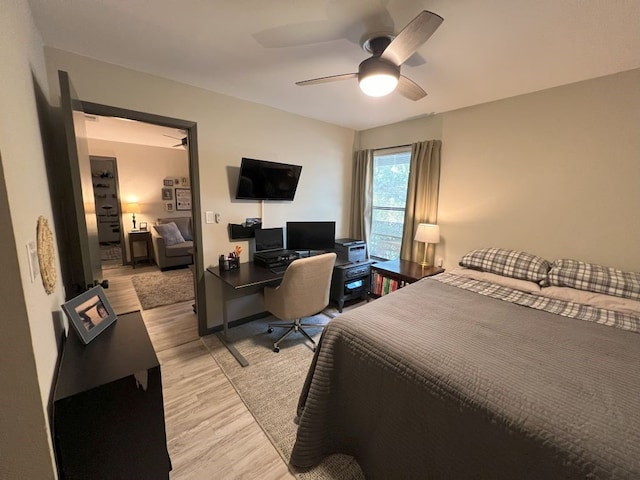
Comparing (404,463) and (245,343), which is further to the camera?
(245,343)

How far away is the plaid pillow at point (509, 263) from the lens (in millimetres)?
2211

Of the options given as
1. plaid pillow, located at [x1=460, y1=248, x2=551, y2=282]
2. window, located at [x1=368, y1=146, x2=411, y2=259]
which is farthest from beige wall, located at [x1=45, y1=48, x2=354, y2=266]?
plaid pillow, located at [x1=460, y1=248, x2=551, y2=282]

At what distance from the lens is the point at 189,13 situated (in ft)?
4.62

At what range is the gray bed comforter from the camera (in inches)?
33.5

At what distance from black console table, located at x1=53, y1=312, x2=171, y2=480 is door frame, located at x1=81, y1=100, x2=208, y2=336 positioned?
1.39 meters

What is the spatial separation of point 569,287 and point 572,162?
42.2 inches

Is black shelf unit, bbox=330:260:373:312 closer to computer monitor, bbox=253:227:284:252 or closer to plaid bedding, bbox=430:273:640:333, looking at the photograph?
computer monitor, bbox=253:227:284:252

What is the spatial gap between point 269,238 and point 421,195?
191 cm

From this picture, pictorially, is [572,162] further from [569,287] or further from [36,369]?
[36,369]

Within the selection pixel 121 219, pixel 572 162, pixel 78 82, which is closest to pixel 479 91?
pixel 572 162

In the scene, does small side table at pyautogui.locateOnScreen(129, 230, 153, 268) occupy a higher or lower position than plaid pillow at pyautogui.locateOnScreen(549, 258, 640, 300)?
lower

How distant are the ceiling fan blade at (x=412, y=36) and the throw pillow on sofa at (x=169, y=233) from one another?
186 inches

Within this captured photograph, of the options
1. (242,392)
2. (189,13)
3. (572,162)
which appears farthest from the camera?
(572,162)

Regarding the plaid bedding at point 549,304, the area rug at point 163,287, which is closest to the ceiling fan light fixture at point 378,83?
the plaid bedding at point 549,304
